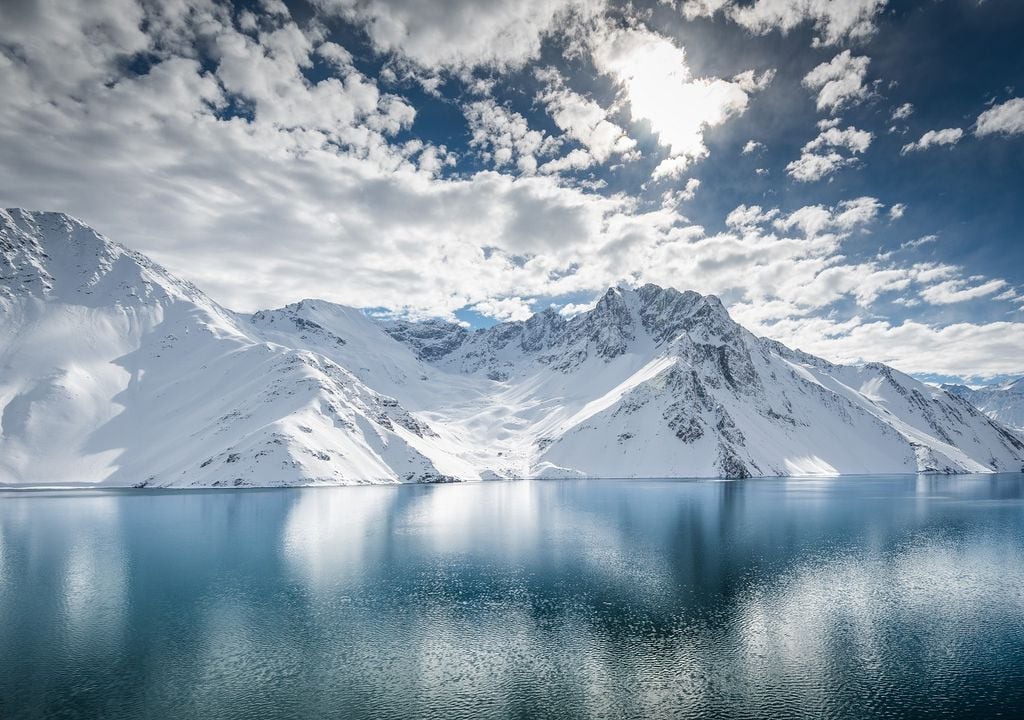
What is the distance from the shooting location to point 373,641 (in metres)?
51.8

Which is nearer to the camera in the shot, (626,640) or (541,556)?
(626,640)

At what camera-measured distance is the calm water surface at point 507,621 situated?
4084 cm

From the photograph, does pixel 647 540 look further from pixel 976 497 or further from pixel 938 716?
pixel 976 497

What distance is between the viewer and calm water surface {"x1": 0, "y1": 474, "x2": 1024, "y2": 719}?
1608 inches

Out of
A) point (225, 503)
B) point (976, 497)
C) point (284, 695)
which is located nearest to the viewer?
point (284, 695)

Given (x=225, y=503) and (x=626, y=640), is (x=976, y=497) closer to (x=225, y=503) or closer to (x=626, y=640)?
(x=626, y=640)

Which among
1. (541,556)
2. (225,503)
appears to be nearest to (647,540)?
(541,556)

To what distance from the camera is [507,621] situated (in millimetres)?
57000

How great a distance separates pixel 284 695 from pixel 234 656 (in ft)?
33.9

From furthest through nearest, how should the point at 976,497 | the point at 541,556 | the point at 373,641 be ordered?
the point at 976,497
the point at 541,556
the point at 373,641

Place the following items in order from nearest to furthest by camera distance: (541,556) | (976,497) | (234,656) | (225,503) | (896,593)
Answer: (234,656) → (896,593) → (541,556) → (225,503) → (976,497)

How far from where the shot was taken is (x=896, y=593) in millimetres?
67938

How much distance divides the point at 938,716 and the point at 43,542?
122875mm

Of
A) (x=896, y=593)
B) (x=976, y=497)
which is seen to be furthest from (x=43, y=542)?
(x=976, y=497)
